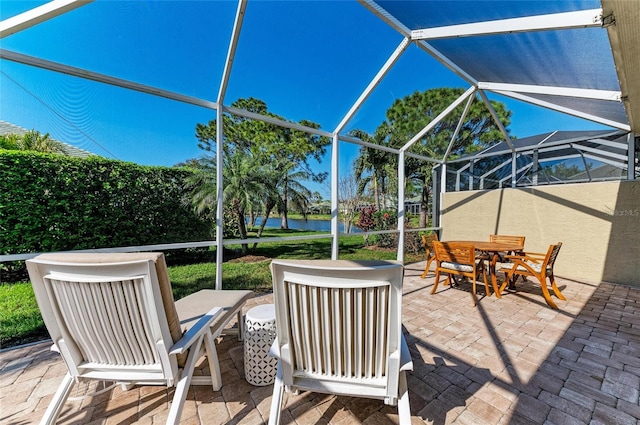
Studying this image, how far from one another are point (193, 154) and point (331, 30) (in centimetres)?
501

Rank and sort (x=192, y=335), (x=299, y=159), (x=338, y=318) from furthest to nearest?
(x=299, y=159)
(x=192, y=335)
(x=338, y=318)

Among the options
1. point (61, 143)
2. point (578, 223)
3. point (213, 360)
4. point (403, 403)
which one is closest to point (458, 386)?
point (403, 403)

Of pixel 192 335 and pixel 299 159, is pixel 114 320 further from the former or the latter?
pixel 299 159

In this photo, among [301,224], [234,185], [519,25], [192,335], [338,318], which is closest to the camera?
[338,318]

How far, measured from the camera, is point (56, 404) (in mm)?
1581

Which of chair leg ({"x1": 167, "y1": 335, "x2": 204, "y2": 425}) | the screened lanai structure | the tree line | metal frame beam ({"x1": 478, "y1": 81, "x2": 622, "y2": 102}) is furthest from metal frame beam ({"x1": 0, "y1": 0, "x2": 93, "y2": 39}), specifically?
metal frame beam ({"x1": 478, "y1": 81, "x2": 622, "y2": 102})

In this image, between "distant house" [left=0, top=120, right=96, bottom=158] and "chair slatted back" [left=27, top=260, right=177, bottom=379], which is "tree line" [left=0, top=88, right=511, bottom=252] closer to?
"distant house" [left=0, top=120, right=96, bottom=158]

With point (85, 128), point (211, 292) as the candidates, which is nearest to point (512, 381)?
point (211, 292)

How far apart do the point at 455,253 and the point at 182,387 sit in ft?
13.4

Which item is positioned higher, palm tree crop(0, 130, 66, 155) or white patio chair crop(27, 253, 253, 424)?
palm tree crop(0, 130, 66, 155)

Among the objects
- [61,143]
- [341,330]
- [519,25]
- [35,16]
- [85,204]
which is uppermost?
[519,25]

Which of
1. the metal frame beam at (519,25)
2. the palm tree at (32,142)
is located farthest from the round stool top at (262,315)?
the palm tree at (32,142)

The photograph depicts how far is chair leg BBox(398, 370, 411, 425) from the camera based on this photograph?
53.3 inches

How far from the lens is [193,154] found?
282 inches
